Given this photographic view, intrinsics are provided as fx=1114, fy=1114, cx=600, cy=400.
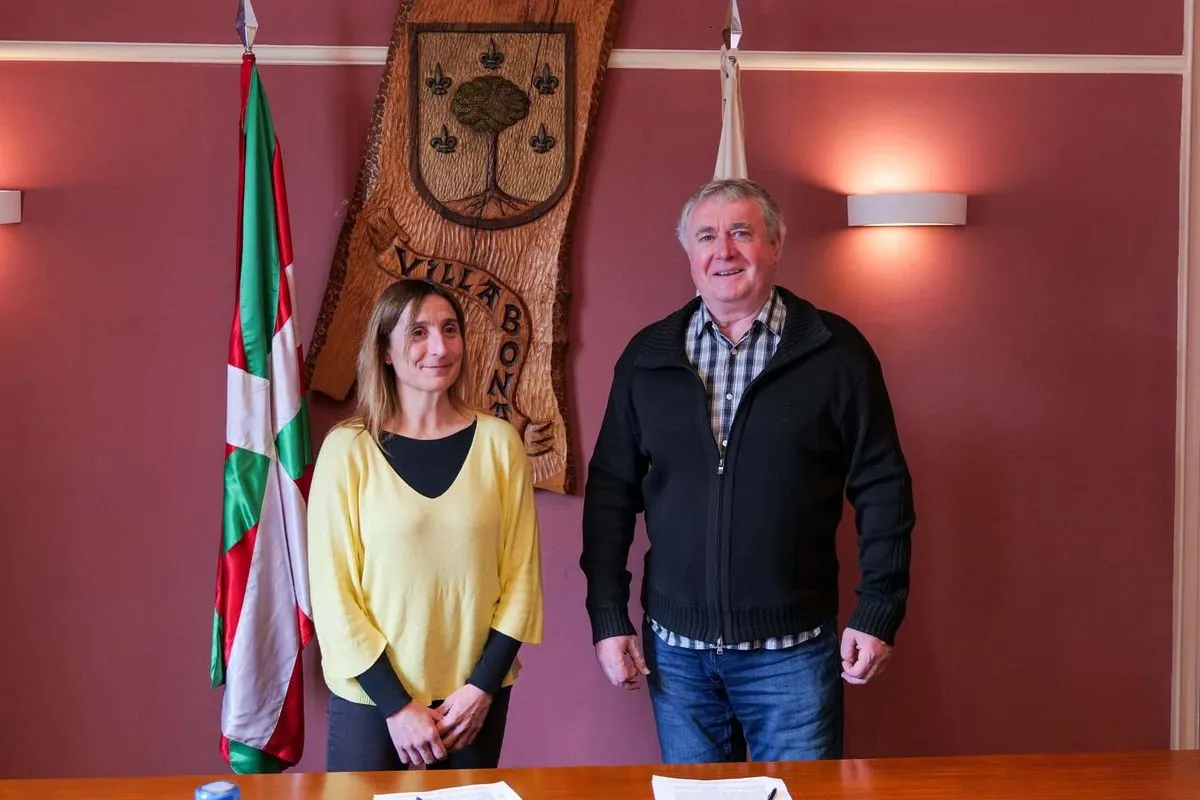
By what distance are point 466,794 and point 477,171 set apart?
66.8 inches

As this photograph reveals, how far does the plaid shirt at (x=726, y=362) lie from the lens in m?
2.18

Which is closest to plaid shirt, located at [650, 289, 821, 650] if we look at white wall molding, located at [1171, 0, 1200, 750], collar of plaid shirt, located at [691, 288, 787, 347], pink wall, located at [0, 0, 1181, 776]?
collar of plaid shirt, located at [691, 288, 787, 347]

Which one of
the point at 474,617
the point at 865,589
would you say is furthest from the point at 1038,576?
the point at 474,617

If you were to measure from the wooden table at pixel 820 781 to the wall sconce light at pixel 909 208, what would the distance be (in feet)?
4.91

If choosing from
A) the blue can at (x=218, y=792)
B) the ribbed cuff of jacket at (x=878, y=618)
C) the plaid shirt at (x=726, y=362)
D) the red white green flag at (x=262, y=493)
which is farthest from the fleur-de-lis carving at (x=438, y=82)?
the blue can at (x=218, y=792)

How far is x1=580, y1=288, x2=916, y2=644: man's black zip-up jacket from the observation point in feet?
7.02

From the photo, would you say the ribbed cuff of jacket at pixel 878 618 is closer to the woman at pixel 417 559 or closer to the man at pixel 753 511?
the man at pixel 753 511

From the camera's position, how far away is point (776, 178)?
9.67ft

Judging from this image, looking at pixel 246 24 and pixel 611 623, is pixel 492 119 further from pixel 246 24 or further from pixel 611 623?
pixel 611 623

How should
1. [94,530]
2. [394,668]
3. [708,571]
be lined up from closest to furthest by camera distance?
[394,668], [708,571], [94,530]

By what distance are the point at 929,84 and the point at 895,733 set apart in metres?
1.76

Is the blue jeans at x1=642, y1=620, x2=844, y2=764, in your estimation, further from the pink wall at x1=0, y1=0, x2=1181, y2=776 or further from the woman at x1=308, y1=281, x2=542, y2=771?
the pink wall at x1=0, y1=0, x2=1181, y2=776

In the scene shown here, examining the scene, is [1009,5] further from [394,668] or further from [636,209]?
[394,668]

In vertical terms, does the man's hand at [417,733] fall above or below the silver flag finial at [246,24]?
below
